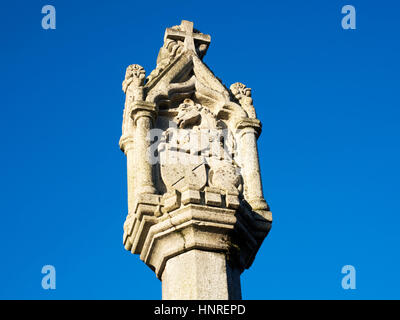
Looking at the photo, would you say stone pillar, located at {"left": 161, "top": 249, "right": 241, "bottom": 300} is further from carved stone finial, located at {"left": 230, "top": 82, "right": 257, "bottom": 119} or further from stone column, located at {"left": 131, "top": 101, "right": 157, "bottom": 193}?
carved stone finial, located at {"left": 230, "top": 82, "right": 257, "bottom": 119}

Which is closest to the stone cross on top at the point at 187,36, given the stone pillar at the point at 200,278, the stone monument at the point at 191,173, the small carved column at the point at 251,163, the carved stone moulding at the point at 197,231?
the stone monument at the point at 191,173

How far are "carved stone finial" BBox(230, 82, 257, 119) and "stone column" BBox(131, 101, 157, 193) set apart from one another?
149cm

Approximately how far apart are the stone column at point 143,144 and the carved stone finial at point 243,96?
1493mm

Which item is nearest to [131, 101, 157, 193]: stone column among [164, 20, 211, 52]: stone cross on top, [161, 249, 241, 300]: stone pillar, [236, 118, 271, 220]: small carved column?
[161, 249, 241, 300]: stone pillar

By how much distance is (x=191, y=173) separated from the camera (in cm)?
991

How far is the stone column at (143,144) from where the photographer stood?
31.7 feet

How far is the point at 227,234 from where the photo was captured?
30.1 feet

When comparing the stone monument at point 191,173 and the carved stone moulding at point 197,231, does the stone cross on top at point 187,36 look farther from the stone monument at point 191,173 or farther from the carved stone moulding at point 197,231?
the carved stone moulding at point 197,231

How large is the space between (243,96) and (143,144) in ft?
6.75

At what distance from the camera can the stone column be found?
9664 millimetres

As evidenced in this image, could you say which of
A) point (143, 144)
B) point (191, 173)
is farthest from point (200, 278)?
point (143, 144)

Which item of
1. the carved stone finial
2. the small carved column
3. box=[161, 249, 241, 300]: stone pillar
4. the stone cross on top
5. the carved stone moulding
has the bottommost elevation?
box=[161, 249, 241, 300]: stone pillar

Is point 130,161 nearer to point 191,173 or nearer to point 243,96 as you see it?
point 191,173
